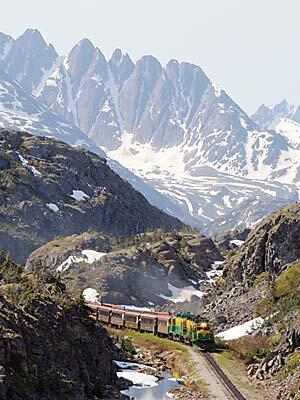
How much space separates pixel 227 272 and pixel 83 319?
200 ft

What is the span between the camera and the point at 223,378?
2384 inches

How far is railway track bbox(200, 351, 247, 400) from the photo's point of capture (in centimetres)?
5411

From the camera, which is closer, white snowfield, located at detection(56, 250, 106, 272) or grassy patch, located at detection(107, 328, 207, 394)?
grassy patch, located at detection(107, 328, 207, 394)

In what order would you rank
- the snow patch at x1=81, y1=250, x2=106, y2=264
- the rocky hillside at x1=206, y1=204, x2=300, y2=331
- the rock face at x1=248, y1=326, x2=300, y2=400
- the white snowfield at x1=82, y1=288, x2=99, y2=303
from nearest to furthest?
the rock face at x1=248, y1=326, x2=300, y2=400, the rocky hillside at x1=206, y1=204, x2=300, y2=331, the white snowfield at x1=82, y1=288, x2=99, y2=303, the snow patch at x1=81, y1=250, x2=106, y2=264

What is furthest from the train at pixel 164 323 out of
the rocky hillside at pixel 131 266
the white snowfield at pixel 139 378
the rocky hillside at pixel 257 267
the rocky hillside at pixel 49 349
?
the rocky hillside at pixel 131 266

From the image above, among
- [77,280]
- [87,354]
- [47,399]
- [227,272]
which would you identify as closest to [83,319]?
[87,354]

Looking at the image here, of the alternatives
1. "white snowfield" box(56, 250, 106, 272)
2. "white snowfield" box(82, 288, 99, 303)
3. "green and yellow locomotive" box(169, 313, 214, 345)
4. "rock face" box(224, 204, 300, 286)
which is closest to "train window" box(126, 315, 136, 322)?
Result: "green and yellow locomotive" box(169, 313, 214, 345)

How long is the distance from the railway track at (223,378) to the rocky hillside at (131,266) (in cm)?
6120

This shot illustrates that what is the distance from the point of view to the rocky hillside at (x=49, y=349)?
40.8 meters

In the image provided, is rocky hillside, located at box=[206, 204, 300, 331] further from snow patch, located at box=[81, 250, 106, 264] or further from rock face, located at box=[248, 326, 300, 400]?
snow patch, located at box=[81, 250, 106, 264]

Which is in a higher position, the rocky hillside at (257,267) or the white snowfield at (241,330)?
the rocky hillside at (257,267)

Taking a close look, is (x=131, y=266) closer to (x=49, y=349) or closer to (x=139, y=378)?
(x=139, y=378)

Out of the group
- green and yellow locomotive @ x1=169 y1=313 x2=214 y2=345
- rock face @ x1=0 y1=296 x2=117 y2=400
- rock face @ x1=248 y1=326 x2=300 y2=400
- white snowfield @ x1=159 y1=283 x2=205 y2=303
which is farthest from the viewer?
white snowfield @ x1=159 y1=283 x2=205 y2=303

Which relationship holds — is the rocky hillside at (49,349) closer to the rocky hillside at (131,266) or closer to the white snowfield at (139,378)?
the white snowfield at (139,378)
